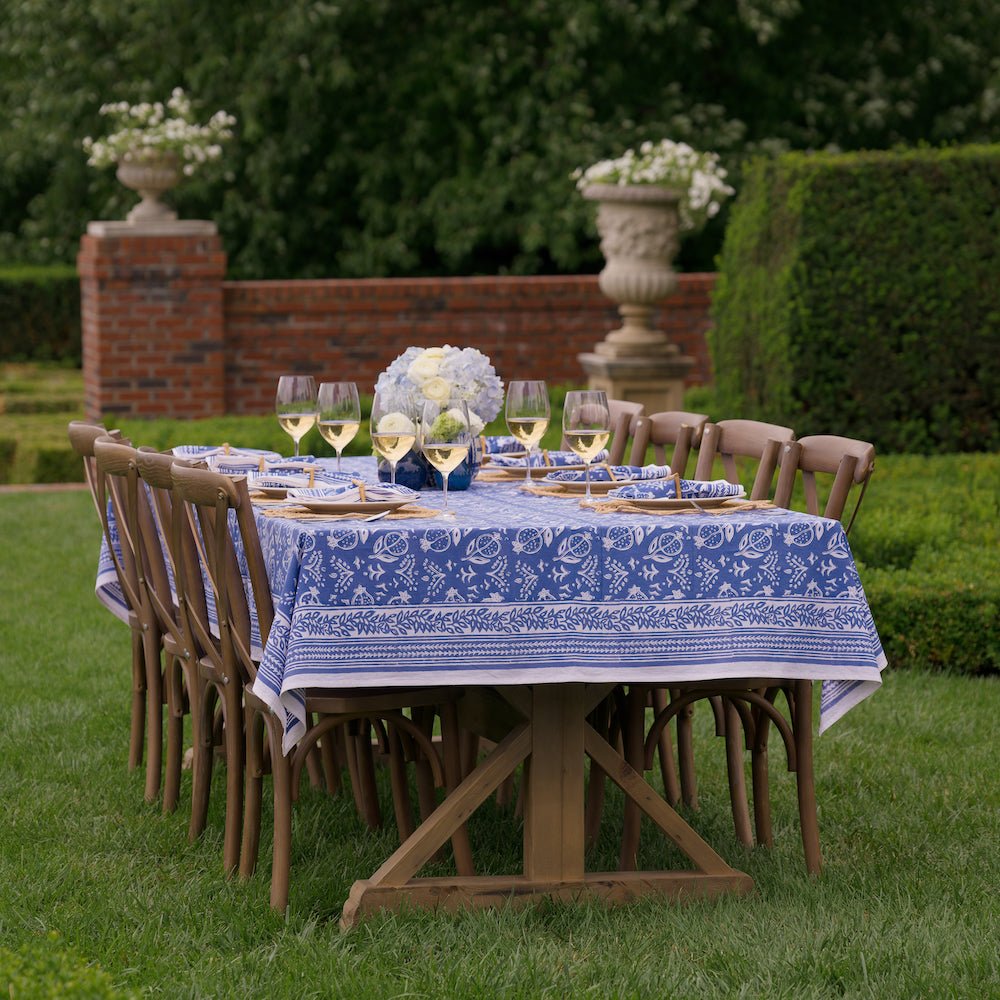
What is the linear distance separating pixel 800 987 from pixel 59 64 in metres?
16.2

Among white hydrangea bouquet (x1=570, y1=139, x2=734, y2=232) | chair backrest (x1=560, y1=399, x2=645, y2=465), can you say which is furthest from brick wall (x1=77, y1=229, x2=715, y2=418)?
chair backrest (x1=560, y1=399, x2=645, y2=465)

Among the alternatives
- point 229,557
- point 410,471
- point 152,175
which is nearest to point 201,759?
point 229,557

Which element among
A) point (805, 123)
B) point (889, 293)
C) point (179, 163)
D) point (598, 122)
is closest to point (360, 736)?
point (889, 293)

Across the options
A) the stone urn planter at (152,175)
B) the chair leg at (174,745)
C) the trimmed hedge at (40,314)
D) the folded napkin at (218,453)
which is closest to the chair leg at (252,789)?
the chair leg at (174,745)

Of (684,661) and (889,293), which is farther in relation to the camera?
(889,293)

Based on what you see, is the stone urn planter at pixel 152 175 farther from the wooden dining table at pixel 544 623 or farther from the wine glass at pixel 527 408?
the wooden dining table at pixel 544 623

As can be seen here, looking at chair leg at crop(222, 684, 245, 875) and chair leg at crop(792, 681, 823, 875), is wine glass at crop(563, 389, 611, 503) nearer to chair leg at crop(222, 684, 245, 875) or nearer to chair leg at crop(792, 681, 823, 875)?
chair leg at crop(792, 681, 823, 875)

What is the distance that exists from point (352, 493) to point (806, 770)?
137 centimetres

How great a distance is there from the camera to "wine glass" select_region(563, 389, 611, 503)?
4.66 metres

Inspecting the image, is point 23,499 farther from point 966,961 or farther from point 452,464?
point 966,961

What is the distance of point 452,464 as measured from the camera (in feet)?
14.6

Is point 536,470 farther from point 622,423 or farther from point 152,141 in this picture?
point 152,141

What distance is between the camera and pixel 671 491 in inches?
177

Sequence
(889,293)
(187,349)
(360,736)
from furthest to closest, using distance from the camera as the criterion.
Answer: (187,349)
(889,293)
(360,736)
